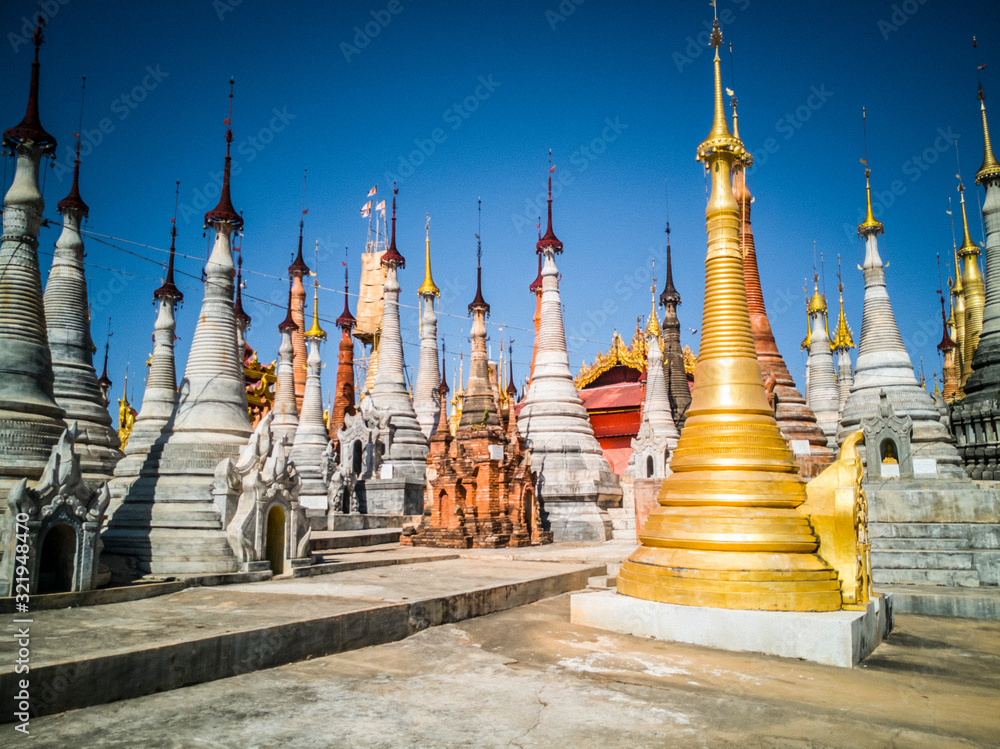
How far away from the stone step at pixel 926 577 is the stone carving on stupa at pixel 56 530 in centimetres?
1244

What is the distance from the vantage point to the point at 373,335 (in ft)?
170

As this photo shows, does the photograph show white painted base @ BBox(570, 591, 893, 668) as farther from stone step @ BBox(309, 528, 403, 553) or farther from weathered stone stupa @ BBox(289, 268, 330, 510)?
weathered stone stupa @ BBox(289, 268, 330, 510)

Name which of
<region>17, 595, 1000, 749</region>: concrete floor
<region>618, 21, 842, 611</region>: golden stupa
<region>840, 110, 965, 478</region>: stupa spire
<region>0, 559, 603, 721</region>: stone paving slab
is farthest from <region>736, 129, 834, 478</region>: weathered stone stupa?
<region>17, 595, 1000, 749</region>: concrete floor

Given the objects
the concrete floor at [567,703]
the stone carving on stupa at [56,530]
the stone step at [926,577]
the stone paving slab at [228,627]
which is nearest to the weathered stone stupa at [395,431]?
the stone paving slab at [228,627]

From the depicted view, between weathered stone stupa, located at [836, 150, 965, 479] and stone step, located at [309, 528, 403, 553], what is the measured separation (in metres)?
13.7

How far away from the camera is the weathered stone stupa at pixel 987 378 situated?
2045cm

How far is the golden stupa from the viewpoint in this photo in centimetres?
834

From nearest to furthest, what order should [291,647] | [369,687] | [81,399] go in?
[369,687] → [291,647] → [81,399]

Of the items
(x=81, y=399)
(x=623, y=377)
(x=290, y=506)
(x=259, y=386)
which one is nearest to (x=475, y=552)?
(x=290, y=506)

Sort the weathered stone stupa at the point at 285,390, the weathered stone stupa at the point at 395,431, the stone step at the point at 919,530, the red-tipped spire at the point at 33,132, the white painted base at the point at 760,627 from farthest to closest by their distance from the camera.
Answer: the weathered stone stupa at the point at 285,390 → the weathered stone stupa at the point at 395,431 → the stone step at the point at 919,530 → the red-tipped spire at the point at 33,132 → the white painted base at the point at 760,627

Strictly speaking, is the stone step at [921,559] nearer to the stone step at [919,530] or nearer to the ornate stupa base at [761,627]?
the stone step at [919,530]

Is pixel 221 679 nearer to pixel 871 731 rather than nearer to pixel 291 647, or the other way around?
pixel 291 647

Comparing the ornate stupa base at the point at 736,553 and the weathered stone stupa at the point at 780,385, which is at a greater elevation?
the weathered stone stupa at the point at 780,385

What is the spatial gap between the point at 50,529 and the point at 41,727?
4.99m
